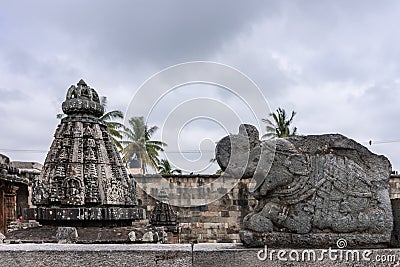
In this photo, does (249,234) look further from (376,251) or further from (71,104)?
(71,104)

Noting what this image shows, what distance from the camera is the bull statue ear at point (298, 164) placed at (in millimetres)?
3797

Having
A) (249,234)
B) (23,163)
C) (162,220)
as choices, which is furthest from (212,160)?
(23,163)

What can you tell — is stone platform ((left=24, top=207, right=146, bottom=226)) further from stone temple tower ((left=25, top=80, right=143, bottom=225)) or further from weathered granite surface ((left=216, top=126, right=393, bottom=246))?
weathered granite surface ((left=216, top=126, right=393, bottom=246))

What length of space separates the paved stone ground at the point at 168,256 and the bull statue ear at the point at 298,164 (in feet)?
2.19

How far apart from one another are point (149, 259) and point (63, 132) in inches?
121

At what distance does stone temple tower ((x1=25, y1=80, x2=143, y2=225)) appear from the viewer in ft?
17.6

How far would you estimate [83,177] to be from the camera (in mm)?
5578

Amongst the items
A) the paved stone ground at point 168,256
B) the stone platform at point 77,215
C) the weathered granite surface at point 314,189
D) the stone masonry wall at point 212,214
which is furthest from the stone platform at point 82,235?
the stone masonry wall at point 212,214

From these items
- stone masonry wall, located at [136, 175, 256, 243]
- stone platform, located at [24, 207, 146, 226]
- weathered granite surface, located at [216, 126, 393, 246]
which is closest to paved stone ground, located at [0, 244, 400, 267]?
weathered granite surface, located at [216, 126, 393, 246]
